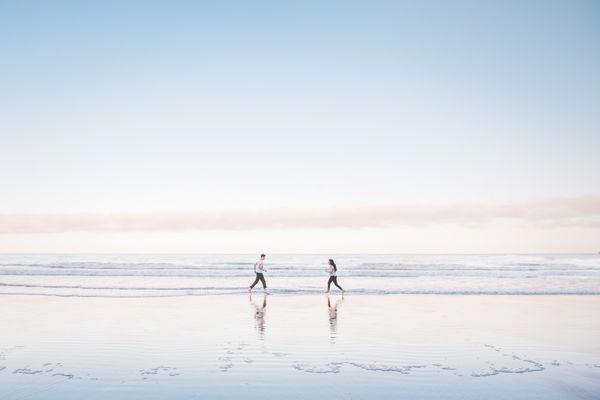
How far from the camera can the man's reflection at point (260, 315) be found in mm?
12602

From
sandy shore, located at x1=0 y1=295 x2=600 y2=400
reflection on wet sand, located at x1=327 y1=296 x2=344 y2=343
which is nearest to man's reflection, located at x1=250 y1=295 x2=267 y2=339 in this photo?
sandy shore, located at x1=0 y1=295 x2=600 y2=400

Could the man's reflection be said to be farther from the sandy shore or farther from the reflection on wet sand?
the reflection on wet sand

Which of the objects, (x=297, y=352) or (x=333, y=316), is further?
(x=333, y=316)

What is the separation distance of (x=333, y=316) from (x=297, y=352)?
215 inches

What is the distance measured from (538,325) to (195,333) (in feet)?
33.4

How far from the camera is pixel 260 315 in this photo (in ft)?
50.9

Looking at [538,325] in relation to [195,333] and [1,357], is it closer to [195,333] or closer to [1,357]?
[195,333]

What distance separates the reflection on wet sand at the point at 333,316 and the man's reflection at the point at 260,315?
71.8 inches

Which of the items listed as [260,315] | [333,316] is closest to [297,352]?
[333,316]

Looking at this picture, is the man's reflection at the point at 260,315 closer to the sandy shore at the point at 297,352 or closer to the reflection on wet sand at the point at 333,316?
the sandy shore at the point at 297,352

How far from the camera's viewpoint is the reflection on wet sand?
12.0m

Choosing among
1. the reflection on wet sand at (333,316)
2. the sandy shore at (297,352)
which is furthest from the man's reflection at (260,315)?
the reflection on wet sand at (333,316)

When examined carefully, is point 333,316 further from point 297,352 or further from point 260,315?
point 297,352

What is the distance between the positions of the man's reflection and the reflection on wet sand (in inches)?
71.8
